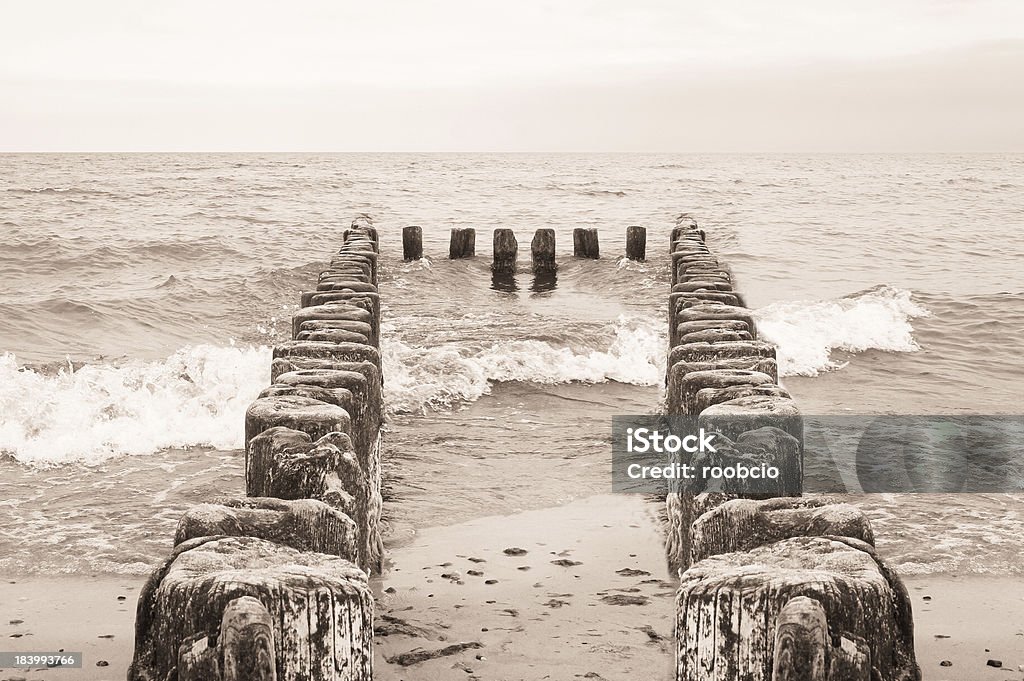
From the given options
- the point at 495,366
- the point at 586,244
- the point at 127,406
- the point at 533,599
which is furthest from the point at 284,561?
the point at 586,244

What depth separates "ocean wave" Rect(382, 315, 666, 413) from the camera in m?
9.80

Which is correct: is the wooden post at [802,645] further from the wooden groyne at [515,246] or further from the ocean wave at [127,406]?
the wooden groyne at [515,246]

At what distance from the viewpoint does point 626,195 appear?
39.4 metres

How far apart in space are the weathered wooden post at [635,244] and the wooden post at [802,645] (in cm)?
1596

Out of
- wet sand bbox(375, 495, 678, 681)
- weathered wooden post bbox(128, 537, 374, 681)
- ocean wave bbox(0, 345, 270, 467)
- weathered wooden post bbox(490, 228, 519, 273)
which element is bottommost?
ocean wave bbox(0, 345, 270, 467)

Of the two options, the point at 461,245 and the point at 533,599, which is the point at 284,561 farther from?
the point at 461,245

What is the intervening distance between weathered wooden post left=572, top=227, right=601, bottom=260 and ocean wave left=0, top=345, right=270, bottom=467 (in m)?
8.60

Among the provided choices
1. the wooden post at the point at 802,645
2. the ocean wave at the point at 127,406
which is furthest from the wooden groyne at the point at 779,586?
the ocean wave at the point at 127,406

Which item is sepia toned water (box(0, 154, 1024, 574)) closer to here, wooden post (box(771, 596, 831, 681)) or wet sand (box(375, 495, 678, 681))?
wet sand (box(375, 495, 678, 681))

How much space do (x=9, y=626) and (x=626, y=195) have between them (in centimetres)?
3558

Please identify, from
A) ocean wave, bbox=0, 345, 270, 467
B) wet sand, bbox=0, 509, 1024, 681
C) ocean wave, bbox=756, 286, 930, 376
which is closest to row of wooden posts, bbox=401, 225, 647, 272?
ocean wave, bbox=756, 286, 930, 376

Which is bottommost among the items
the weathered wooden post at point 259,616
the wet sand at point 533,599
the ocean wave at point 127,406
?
the ocean wave at point 127,406

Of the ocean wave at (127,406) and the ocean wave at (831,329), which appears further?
the ocean wave at (831,329)

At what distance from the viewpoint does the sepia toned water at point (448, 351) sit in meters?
6.88
